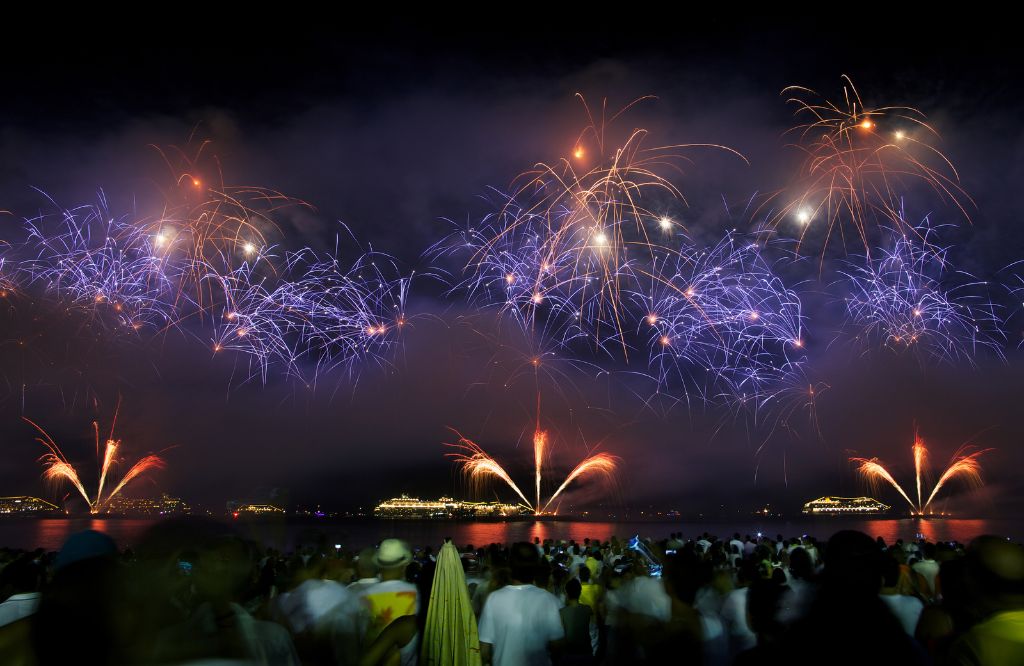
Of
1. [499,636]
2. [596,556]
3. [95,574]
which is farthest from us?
[596,556]

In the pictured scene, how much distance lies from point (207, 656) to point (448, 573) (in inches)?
104

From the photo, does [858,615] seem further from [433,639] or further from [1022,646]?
[433,639]

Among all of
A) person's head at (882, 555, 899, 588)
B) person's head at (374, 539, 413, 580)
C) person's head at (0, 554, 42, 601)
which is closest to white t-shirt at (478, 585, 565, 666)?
person's head at (374, 539, 413, 580)

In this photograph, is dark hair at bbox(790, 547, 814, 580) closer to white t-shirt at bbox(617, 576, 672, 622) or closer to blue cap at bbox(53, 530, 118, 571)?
white t-shirt at bbox(617, 576, 672, 622)

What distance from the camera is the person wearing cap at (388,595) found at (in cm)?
527

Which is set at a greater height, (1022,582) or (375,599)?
(1022,582)

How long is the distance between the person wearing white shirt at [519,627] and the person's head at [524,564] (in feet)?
0.10

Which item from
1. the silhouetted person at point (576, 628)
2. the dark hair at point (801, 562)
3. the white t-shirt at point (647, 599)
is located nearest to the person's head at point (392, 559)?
the white t-shirt at point (647, 599)

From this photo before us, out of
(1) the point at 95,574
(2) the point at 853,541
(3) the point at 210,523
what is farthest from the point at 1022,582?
(3) the point at 210,523

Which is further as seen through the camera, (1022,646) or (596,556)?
(596,556)

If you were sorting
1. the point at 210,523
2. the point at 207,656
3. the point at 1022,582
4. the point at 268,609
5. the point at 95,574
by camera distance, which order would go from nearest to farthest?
the point at 95,574, the point at 207,656, the point at 1022,582, the point at 210,523, the point at 268,609

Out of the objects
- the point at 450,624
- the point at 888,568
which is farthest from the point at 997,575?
the point at 450,624

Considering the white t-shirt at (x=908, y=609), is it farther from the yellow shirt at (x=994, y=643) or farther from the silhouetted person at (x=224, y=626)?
the silhouetted person at (x=224, y=626)

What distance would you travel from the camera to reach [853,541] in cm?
295
